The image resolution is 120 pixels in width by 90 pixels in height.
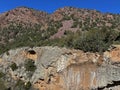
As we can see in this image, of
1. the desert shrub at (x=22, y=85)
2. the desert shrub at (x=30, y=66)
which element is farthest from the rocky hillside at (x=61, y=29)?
the desert shrub at (x=22, y=85)


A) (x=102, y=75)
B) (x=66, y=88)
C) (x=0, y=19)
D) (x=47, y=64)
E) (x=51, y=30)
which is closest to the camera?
(x=102, y=75)

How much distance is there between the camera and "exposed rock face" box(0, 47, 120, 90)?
26.8 m

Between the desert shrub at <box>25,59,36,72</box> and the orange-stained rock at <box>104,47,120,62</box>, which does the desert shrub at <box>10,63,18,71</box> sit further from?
the orange-stained rock at <box>104,47,120,62</box>

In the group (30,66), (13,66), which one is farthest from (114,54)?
(13,66)

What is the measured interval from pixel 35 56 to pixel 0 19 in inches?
1049

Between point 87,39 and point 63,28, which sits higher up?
point 63,28

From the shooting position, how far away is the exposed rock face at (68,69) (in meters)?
26.8

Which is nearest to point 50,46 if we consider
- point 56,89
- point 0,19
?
point 56,89

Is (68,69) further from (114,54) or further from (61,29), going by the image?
(61,29)

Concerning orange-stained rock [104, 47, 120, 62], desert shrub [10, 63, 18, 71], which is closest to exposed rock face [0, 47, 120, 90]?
orange-stained rock [104, 47, 120, 62]

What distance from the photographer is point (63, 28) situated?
42531mm

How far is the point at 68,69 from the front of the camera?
29.3 m

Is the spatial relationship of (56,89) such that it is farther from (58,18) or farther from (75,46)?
(58,18)

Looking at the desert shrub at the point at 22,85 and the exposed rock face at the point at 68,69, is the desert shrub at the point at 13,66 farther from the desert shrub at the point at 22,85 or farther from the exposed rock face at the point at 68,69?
the desert shrub at the point at 22,85
